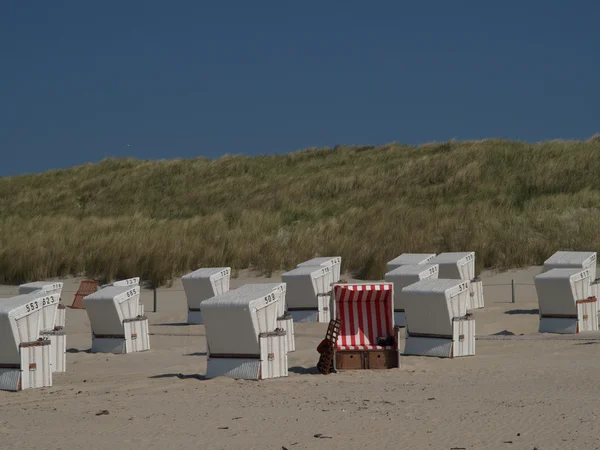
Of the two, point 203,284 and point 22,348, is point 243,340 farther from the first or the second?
point 203,284

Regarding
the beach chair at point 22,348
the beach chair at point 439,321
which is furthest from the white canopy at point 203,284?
the beach chair at point 22,348

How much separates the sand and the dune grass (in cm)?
1410

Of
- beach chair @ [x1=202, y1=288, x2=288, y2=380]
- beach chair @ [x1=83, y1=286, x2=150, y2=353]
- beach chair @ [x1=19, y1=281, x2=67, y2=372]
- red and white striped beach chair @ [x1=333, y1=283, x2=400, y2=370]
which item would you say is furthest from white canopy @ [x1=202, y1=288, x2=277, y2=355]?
beach chair @ [x1=83, y1=286, x2=150, y2=353]

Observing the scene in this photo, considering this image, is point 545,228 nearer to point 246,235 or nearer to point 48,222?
point 246,235

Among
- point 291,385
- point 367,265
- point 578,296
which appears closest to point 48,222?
point 367,265

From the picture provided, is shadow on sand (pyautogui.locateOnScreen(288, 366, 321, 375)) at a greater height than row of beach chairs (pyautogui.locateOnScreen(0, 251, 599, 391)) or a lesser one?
lesser

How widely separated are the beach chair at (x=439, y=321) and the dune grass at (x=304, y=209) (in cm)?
1287

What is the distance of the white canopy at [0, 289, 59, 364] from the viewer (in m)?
13.1

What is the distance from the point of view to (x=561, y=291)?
1830 cm

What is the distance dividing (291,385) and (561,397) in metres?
3.61

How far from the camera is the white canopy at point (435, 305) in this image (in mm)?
15234

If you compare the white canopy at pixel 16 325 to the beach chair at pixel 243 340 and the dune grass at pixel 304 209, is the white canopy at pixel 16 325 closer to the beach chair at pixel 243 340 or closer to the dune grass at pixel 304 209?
the beach chair at pixel 243 340

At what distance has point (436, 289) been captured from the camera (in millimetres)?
15352

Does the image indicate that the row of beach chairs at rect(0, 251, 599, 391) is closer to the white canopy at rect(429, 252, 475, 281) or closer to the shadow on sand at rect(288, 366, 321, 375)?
the shadow on sand at rect(288, 366, 321, 375)
